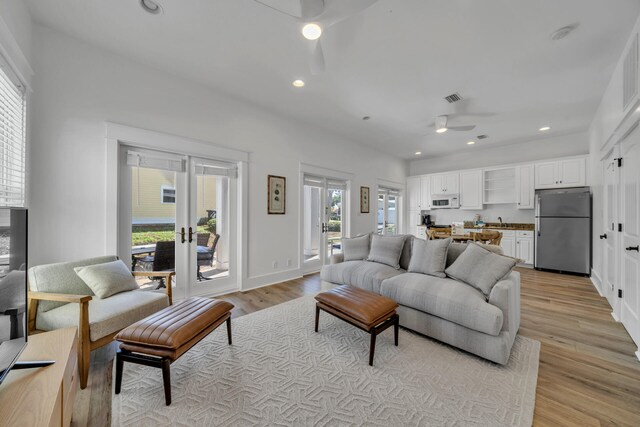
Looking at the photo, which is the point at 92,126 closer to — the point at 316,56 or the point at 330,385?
the point at 316,56

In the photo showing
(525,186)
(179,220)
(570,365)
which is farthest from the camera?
(525,186)

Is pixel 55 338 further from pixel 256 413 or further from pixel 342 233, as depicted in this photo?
pixel 342 233

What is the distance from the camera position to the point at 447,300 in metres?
2.24

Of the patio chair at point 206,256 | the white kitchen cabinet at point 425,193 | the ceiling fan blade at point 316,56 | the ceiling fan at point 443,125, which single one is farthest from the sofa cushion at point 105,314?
the white kitchen cabinet at point 425,193

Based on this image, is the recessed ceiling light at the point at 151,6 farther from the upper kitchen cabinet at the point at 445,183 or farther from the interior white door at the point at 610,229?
the upper kitchen cabinet at the point at 445,183

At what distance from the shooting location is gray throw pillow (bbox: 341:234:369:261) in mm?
3689

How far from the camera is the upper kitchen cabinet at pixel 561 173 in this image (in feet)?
16.4

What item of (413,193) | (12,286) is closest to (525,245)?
(413,193)

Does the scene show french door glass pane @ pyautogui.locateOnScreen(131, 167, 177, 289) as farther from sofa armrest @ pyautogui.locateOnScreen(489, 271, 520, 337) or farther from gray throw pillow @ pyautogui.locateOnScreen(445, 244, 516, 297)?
sofa armrest @ pyautogui.locateOnScreen(489, 271, 520, 337)

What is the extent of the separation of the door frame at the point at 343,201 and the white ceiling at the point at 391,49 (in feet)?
3.87

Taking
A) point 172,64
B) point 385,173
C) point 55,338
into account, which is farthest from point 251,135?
point 385,173

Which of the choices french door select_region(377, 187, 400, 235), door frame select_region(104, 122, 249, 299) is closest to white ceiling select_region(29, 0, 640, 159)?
door frame select_region(104, 122, 249, 299)

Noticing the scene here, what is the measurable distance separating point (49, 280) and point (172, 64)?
8.26 feet

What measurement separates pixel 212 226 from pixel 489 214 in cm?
649
